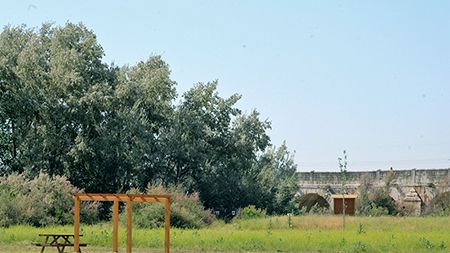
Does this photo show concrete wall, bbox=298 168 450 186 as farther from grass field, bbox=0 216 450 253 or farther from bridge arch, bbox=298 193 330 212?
grass field, bbox=0 216 450 253

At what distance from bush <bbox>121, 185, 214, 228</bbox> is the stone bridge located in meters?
20.4

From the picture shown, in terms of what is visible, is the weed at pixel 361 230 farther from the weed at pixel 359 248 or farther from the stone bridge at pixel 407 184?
the stone bridge at pixel 407 184

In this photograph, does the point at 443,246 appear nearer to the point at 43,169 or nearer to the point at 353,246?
the point at 353,246

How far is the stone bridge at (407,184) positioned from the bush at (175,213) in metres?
20.4

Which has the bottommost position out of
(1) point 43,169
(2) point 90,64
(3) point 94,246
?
(3) point 94,246

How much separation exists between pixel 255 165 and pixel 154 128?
32.9 feet

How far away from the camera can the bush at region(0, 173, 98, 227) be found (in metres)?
45.5

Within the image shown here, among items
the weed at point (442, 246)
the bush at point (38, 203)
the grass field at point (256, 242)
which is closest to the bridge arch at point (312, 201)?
the bush at point (38, 203)

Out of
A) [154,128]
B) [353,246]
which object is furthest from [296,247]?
[154,128]

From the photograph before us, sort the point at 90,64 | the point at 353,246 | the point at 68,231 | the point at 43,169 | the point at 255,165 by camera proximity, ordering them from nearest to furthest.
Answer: the point at 353,246
the point at 68,231
the point at 43,169
the point at 90,64
the point at 255,165

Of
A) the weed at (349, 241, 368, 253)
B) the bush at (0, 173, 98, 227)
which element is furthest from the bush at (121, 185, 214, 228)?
the weed at (349, 241, 368, 253)

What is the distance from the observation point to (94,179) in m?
59.6

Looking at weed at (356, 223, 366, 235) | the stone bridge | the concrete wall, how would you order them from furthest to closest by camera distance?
the concrete wall < the stone bridge < weed at (356, 223, 366, 235)

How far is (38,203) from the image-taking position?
1850 inches
